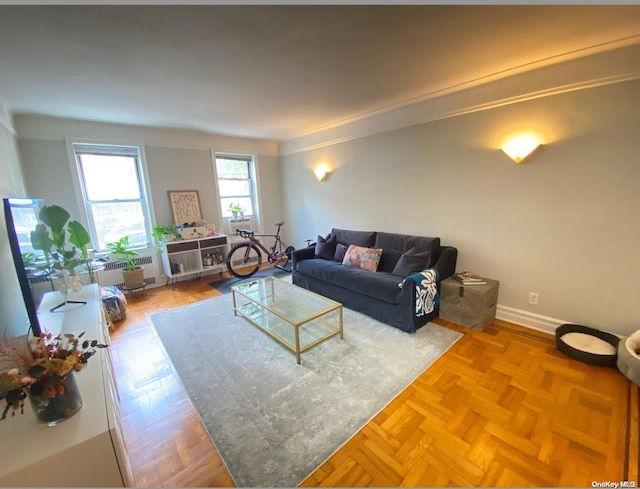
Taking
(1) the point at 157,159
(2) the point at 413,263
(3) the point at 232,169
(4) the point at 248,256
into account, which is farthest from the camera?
(3) the point at 232,169

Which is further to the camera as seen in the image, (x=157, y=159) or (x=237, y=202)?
(x=237, y=202)

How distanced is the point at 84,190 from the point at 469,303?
17.0ft

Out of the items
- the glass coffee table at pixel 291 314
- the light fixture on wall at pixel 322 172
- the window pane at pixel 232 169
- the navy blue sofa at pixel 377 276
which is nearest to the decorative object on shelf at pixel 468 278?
the navy blue sofa at pixel 377 276

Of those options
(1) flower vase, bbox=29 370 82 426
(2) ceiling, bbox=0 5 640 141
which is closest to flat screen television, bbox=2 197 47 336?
(1) flower vase, bbox=29 370 82 426

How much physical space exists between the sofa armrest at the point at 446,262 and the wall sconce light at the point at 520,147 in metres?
1.08

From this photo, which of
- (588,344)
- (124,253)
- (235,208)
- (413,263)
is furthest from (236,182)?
(588,344)

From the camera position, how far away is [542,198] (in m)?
2.43

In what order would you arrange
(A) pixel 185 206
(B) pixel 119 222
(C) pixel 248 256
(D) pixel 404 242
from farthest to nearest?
(C) pixel 248 256 < (A) pixel 185 206 < (B) pixel 119 222 < (D) pixel 404 242

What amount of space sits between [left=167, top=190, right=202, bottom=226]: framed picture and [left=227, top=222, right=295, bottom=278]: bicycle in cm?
79

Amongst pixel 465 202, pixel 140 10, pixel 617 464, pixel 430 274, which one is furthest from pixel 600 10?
pixel 140 10

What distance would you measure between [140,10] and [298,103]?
6.11 ft

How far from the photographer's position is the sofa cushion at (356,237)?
12.0 ft

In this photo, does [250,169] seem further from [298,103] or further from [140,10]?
[140,10]

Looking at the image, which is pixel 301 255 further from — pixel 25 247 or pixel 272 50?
pixel 25 247
